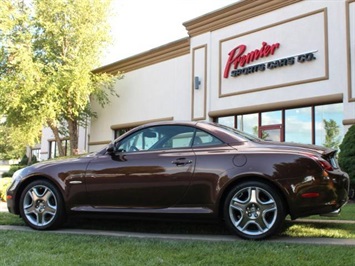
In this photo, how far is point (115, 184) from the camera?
5.28m

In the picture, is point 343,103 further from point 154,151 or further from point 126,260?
point 126,260

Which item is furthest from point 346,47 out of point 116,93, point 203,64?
point 116,93

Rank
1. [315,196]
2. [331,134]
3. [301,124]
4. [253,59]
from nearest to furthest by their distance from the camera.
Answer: [315,196], [331,134], [301,124], [253,59]

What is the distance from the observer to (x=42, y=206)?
5641mm

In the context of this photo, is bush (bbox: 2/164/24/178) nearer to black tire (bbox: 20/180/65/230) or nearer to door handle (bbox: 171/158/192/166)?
black tire (bbox: 20/180/65/230)

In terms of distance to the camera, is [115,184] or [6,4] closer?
[115,184]

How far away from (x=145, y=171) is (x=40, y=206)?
5.55 ft

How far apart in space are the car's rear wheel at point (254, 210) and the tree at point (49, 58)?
48.0ft

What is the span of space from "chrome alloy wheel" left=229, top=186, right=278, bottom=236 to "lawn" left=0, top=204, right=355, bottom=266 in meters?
0.19

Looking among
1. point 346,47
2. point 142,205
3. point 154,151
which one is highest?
point 346,47

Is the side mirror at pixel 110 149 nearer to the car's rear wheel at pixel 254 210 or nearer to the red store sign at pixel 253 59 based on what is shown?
the car's rear wheel at pixel 254 210

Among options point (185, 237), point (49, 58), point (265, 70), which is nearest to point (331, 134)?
point (265, 70)

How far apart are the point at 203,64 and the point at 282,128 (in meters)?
4.43

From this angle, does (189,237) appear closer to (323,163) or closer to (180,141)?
(180,141)
